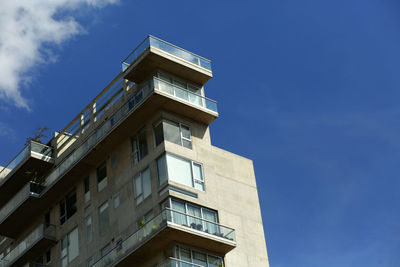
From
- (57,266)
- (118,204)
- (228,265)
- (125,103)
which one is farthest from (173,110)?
(57,266)

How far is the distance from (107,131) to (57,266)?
359 inches

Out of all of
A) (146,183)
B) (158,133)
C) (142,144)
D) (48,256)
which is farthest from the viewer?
(48,256)

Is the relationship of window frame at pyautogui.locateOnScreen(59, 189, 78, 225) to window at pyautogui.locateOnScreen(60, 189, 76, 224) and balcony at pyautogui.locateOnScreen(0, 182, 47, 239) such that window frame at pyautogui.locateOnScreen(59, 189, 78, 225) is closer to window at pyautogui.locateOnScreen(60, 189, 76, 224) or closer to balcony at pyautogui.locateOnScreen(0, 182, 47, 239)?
window at pyautogui.locateOnScreen(60, 189, 76, 224)

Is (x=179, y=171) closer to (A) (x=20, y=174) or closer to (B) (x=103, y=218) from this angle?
(B) (x=103, y=218)

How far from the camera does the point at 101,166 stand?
1923 inches

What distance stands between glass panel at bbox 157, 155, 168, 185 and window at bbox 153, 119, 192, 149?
1.27 meters

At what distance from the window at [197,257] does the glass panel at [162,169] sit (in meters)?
3.94

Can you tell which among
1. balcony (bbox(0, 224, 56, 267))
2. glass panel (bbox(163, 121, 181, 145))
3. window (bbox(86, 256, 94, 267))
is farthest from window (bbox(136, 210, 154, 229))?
balcony (bbox(0, 224, 56, 267))

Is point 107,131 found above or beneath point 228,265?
above

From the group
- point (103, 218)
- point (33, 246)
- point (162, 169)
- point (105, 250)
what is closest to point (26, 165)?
point (33, 246)

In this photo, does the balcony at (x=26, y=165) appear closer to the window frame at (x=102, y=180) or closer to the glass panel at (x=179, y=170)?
the window frame at (x=102, y=180)

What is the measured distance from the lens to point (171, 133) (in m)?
44.7

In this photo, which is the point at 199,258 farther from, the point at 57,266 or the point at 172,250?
the point at 57,266

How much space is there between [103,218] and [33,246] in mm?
6702
